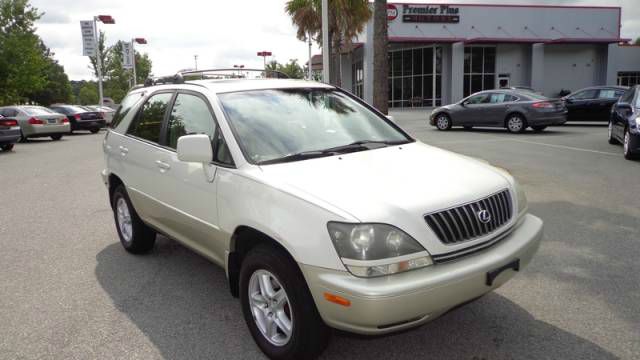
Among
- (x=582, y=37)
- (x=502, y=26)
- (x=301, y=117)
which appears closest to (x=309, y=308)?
(x=301, y=117)

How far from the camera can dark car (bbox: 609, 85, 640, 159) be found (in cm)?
1023

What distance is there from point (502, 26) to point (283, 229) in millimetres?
41315

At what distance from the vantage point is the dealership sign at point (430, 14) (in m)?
38.2

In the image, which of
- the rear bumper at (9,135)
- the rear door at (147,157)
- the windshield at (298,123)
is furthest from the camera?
the rear bumper at (9,135)

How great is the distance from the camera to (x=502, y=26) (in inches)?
1569

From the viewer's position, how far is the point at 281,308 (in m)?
3.07

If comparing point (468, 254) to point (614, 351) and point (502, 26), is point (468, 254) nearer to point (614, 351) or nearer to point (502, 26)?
point (614, 351)

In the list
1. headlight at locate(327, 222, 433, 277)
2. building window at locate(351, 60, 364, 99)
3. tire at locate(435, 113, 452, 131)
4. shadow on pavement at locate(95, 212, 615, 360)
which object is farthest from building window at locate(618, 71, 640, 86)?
headlight at locate(327, 222, 433, 277)

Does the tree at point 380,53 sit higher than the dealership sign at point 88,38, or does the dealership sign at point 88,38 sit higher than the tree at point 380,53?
the dealership sign at point 88,38

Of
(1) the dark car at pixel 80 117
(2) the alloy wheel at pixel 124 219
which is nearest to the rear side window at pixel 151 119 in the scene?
(2) the alloy wheel at pixel 124 219

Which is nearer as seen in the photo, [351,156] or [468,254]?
[468,254]

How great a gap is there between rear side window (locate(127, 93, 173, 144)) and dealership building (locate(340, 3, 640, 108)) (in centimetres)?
3383

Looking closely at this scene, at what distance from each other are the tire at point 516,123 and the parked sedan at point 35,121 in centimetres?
1789

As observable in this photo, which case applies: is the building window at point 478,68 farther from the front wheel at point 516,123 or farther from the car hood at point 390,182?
the car hood at point 390,182
